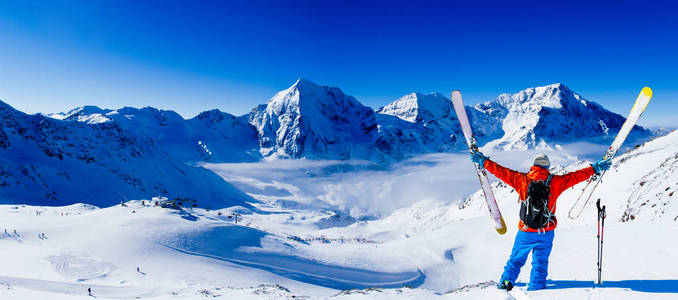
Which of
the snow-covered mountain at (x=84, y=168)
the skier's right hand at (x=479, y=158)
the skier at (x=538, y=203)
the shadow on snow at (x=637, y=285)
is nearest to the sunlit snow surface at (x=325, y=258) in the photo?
the shadow on snow at (x=637, y=285)

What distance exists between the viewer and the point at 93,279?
18375 millimetres

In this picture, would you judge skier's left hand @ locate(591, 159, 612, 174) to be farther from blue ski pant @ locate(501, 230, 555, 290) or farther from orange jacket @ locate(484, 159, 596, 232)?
blue ski pant @ locate(501, 230, 555, 290)

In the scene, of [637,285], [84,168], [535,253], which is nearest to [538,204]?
[535,253]

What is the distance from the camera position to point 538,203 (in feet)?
23.2

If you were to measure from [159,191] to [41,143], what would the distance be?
4442 cm

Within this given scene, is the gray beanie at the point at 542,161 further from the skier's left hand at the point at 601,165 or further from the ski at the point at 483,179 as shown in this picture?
the ski at the point at 483,179

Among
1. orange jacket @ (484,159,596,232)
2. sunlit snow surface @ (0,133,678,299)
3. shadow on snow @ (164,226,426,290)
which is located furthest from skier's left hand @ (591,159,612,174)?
shadow on snow @ (164,226,426,290)

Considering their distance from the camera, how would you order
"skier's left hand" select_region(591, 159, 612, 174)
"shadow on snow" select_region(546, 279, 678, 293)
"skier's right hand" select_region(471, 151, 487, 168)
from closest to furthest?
1. "shadow on snow" select_region(546, 279, 678, 293)
2. "skier's left hand" select_region(591, 159, 612, 174)
3. "skier's right hand" select_region(471, 151, 487, 168)

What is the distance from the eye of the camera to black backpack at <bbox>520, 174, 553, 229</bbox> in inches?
277

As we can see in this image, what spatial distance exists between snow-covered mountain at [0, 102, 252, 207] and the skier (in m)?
116

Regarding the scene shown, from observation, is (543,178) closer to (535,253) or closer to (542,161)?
(542,161)

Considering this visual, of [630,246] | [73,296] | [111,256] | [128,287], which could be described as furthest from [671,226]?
[111,256]

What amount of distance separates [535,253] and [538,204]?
4.30ft

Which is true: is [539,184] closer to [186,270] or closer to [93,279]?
[186,270]
